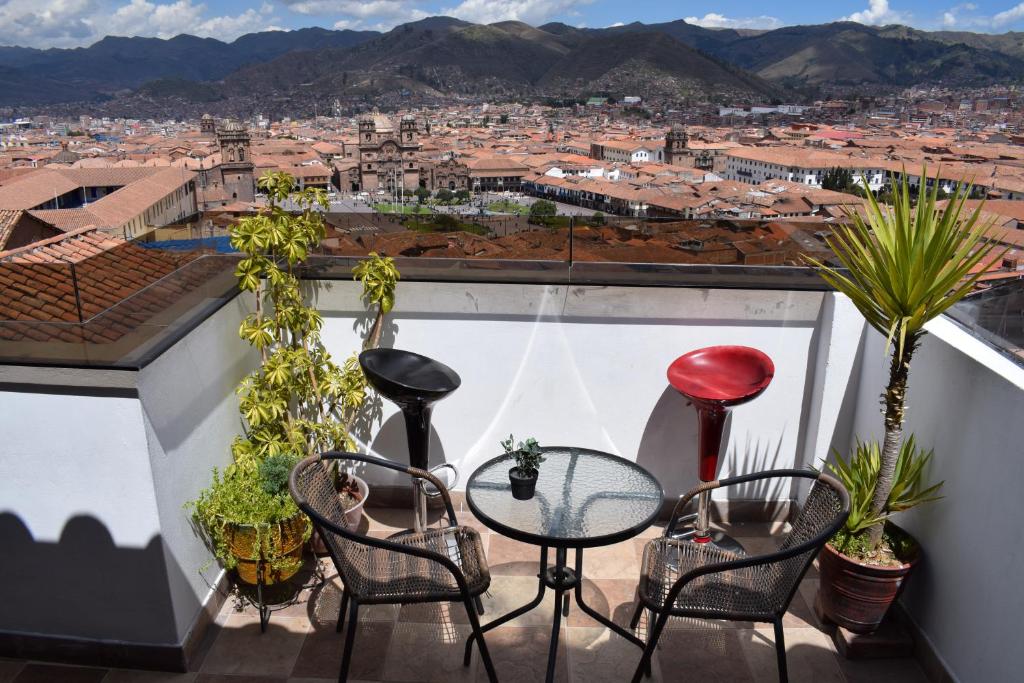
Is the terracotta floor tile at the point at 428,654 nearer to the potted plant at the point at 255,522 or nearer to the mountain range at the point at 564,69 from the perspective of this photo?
the potted plant at the point at 255,522

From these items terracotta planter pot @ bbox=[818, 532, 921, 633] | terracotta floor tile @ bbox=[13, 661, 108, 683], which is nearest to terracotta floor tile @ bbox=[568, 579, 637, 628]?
terracotta planter pot @ bbox=[818, 532, 921, 633]

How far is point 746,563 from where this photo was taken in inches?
61.6

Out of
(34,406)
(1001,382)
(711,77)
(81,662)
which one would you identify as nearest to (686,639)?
(1001,382)

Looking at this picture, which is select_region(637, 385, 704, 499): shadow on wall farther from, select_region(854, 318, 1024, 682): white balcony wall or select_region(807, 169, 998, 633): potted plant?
select_region(854, 318, 1024, 682): white balcony wall

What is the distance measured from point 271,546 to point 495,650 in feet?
2.43

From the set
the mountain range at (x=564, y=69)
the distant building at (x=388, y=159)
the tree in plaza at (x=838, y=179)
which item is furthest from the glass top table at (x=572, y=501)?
the mountain range at (x=564, y=69)

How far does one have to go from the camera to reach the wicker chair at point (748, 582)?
164 cm

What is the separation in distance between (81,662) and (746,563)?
1881mm

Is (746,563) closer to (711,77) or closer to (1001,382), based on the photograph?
(1001,382)

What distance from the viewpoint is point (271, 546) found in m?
2.19

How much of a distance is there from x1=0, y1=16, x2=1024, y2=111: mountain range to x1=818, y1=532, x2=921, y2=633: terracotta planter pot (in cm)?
12420

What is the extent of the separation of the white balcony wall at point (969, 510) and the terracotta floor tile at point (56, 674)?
7.75 ft

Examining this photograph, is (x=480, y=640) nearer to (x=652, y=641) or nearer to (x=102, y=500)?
(x=652, y=641)

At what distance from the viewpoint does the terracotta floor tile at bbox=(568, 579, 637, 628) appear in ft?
7.54
